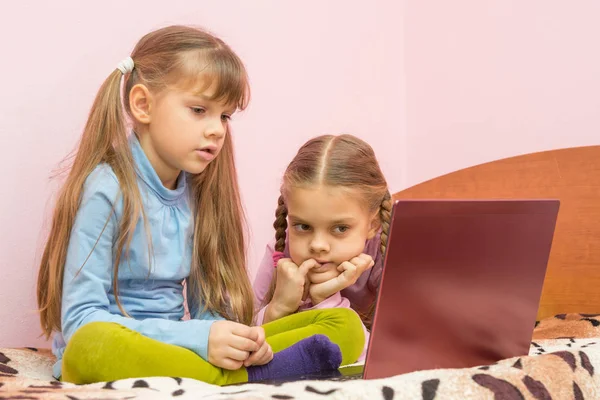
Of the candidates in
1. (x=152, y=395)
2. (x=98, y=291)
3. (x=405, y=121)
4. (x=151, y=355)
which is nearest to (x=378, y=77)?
(x=405, y=121)

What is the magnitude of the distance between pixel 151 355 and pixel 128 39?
2.53 ft

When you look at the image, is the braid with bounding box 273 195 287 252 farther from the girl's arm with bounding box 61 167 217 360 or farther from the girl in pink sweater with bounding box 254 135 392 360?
the girl's arm with bounding box 61 167 217 360

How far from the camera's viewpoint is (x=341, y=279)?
52.4 inches

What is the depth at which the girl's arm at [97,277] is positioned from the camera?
110cm

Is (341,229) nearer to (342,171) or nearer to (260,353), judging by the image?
(342,171)

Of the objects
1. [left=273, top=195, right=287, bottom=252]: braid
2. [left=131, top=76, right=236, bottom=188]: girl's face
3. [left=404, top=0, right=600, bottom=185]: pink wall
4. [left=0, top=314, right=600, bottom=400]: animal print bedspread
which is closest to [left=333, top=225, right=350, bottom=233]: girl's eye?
[left=273, top=195, right=287, bottom=252]: braid

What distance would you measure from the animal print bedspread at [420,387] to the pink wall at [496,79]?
97 centimetres

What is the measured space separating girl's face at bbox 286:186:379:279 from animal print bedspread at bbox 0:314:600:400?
A: 0.46 meters

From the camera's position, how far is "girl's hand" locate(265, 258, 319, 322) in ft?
4.35

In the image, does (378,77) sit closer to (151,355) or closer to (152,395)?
(151,355)

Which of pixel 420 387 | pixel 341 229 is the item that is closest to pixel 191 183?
pixel 341 229

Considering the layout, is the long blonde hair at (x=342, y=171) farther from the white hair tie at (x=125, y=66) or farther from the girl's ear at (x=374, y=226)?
the white hair tie at (x=125, y=66)

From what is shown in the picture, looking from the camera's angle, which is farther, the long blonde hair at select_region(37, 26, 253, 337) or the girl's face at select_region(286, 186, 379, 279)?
the girl's face at select_region(286, 186, 379, 279)

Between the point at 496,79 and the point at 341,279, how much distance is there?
35.8 inches
